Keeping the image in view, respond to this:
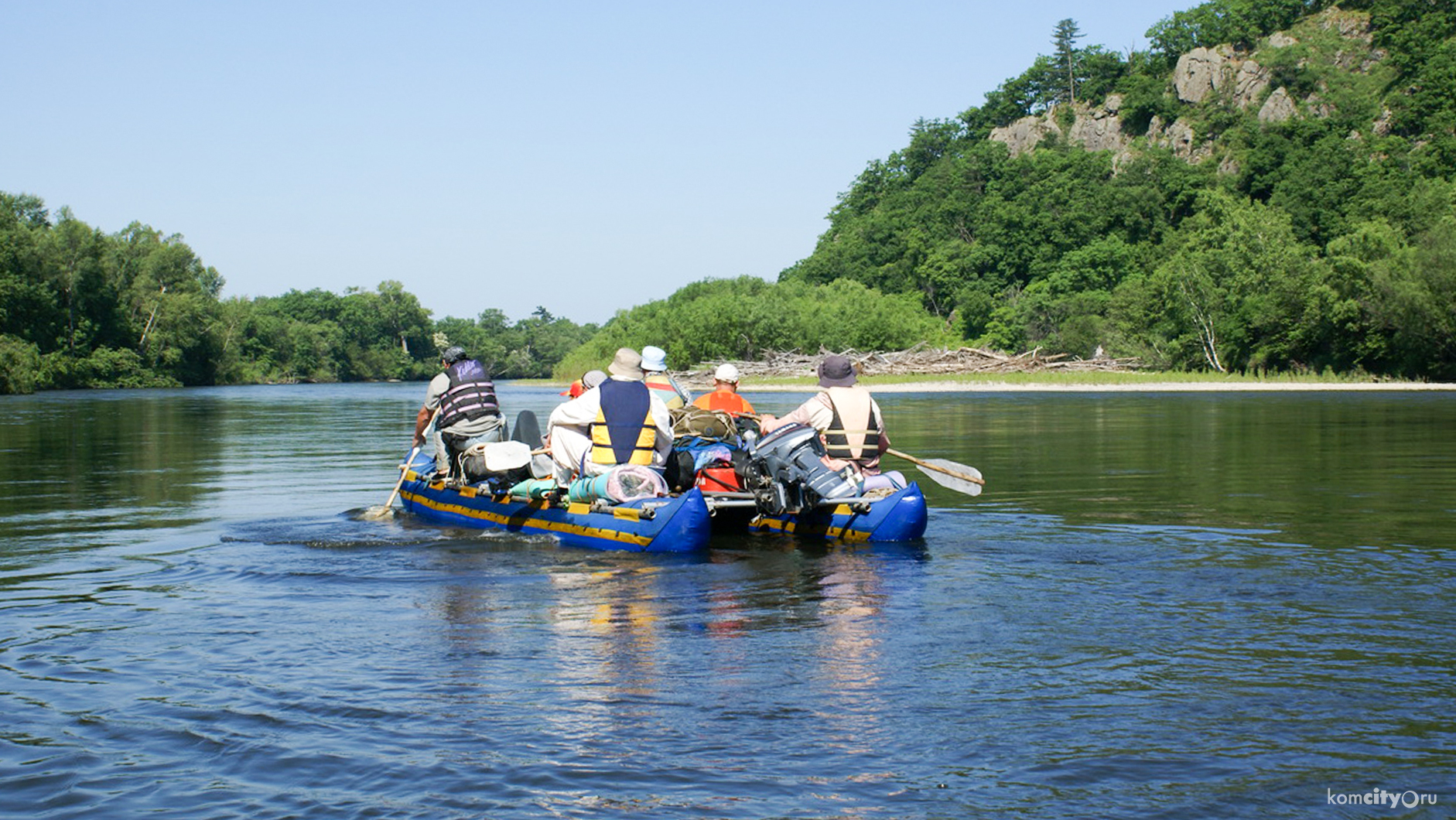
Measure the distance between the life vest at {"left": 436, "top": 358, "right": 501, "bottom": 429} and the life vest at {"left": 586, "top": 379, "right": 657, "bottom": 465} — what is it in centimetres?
302

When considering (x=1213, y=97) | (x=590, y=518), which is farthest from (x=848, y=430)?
(x=1213, y=97)

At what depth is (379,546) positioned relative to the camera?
1381 centimetres

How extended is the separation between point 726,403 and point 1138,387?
51.9 metres

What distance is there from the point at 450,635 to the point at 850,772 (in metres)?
4.01

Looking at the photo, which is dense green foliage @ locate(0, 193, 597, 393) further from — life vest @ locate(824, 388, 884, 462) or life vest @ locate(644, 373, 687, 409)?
life vest @ locate(824, 388, 884, 462)

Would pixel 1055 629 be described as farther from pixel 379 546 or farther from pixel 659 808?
pixel 379 546

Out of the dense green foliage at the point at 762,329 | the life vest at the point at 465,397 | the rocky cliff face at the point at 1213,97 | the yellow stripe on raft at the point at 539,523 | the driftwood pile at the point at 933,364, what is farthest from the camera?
the rocky cliff face at the point at 1213,97

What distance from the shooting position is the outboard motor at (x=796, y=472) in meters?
12.9

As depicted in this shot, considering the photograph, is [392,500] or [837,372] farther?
[392,500]

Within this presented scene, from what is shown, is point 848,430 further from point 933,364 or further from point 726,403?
point 933,364

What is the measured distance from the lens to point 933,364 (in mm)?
78375

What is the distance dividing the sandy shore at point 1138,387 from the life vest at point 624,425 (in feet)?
159

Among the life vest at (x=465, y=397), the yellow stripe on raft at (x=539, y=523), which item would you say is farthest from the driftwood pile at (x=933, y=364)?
the yellow stripe on raft at (x=539, y=523)

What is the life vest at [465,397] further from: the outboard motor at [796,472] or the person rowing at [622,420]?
the outboard motor at [796,472]
